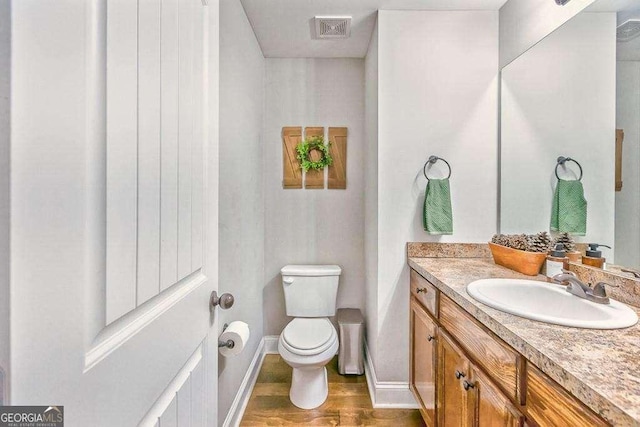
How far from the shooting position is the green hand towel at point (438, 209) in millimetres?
1779

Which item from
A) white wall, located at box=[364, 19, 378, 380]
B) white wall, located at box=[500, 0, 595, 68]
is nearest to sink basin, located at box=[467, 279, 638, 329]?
white wall, located at box=[364, 19, 378, 380]

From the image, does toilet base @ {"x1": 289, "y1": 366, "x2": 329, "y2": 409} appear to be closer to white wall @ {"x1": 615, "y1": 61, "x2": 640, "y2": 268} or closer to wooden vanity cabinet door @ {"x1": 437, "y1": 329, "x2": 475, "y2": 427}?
wooden vanity cabinet door @ {"x1": 437, "y1": 329, "x2": 475, "y2": 427}

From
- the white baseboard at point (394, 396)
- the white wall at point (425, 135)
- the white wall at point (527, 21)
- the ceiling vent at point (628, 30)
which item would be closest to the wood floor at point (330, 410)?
the white baseboard at point (394, 396)

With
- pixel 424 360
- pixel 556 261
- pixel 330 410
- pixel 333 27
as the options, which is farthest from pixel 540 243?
pixel 333 27

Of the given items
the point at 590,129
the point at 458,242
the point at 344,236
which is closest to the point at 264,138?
the point at 344,236

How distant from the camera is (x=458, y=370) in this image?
117 cm

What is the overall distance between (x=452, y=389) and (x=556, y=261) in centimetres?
77

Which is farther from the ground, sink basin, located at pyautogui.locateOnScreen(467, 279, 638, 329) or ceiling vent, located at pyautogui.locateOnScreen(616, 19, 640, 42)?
ceiling vent, located at pyautogui.locateOnScreen(616, 19, 640, 42)

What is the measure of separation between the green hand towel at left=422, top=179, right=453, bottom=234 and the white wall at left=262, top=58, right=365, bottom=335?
2.46 feet

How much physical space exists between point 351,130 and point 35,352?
2366mm

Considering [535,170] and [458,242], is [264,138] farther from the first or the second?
[535,170]

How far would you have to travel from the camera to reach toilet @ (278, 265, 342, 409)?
177 centimetres
